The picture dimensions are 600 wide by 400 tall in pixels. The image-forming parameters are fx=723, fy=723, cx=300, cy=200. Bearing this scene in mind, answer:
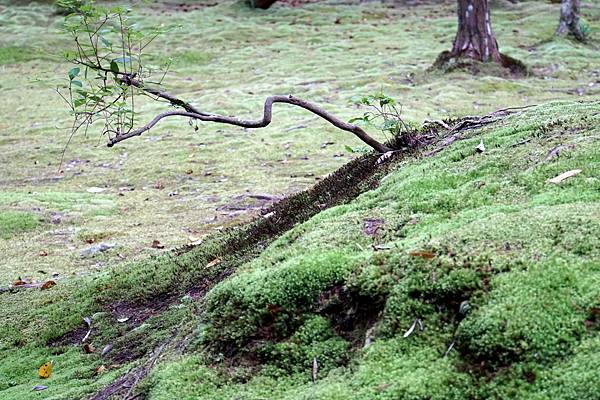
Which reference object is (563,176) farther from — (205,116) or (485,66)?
(485,66)

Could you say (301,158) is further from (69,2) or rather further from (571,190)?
(571,190)

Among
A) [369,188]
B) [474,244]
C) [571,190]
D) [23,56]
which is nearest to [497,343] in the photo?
[474,244]

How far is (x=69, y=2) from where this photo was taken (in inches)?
159

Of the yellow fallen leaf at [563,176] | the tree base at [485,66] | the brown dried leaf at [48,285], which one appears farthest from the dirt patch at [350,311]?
the tree base at [485,66]

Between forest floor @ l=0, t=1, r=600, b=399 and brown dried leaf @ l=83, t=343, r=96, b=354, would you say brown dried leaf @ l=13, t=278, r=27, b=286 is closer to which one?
forest floor @ l=0, t=1, r=600, b=399

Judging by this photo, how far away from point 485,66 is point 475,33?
70 cm

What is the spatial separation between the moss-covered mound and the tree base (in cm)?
1056

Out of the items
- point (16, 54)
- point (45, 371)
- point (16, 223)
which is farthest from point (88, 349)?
point (16, 54)

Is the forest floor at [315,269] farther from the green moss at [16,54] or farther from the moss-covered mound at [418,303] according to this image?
the green moss at [16,54]

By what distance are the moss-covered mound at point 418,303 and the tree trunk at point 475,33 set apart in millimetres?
10511

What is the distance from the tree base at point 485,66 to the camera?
14383 mm

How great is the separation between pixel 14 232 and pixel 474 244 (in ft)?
19.9

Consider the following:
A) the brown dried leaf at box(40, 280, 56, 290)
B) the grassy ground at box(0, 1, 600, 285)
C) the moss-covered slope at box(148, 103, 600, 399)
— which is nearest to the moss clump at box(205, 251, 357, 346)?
the moss-covered slope at box(148, 103, 600, 399)

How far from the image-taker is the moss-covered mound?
87.0 inches
